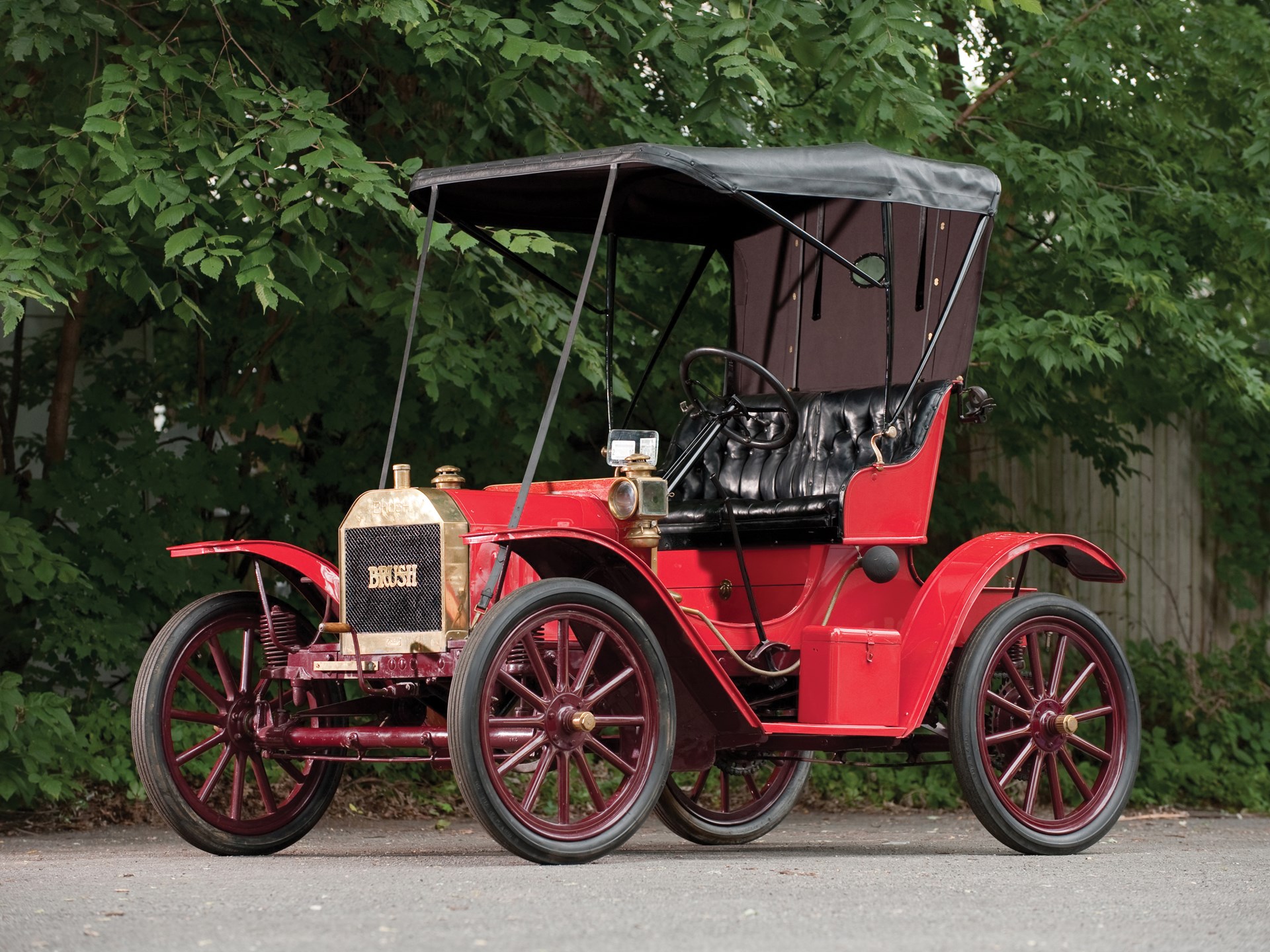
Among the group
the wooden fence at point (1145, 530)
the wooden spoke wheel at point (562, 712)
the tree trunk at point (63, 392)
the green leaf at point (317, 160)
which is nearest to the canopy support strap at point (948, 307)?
the wooden spoke wheel at point (562, 712)

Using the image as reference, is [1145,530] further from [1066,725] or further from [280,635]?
[280,635]

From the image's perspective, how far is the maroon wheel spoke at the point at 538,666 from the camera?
5801 millimetres

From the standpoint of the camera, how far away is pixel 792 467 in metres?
7.61

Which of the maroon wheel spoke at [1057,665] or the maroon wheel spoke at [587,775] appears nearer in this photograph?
the maroon wheel spoke at [587,775]

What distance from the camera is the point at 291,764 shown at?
7176 mm

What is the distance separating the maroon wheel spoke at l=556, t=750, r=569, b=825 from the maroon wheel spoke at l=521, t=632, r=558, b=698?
0.20 meters

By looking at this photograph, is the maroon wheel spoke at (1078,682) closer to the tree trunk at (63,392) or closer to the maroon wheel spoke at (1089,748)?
the maroon wheel spoke at (1089,748)

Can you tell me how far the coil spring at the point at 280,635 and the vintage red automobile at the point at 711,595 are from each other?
0.04 feet

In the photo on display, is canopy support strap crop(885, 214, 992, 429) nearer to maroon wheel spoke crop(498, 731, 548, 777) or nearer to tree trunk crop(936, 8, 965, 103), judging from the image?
maroon wheel spoke crop(498, 731, 548, 777)

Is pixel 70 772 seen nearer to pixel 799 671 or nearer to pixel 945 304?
pixel 799 671

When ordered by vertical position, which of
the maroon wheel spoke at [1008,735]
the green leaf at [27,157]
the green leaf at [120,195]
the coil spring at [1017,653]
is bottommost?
the maroon wheel spoke at [1008,735]

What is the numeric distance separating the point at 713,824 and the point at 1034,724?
1.61 m

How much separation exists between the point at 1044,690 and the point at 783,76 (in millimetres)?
4405

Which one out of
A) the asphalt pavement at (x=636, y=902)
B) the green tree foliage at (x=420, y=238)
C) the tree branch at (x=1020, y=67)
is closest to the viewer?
the asphalt pavement at (x=636, y=902)
